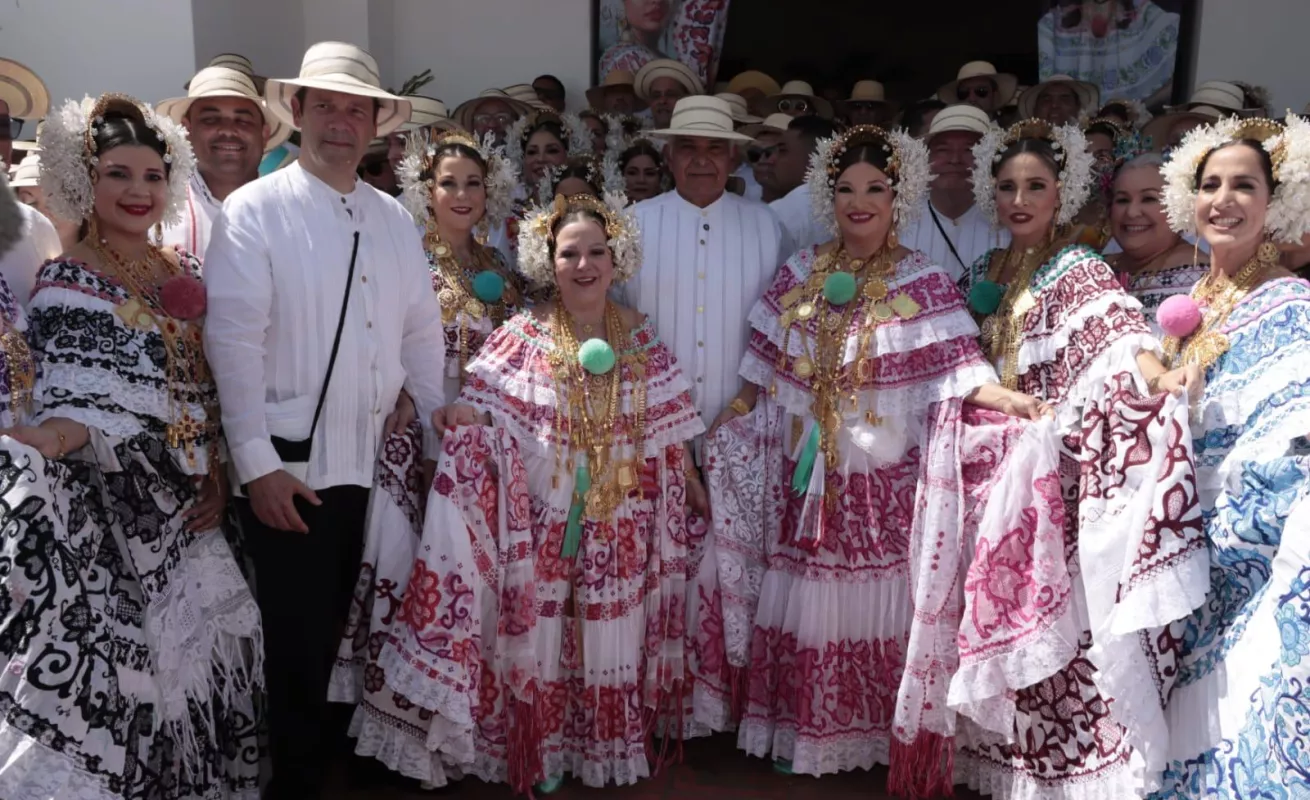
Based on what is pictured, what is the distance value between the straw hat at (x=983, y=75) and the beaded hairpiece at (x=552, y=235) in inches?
136

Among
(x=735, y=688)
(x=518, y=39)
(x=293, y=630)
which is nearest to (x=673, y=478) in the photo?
(x=735, y=688)

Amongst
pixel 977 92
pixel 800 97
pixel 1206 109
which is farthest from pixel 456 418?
pixel 1206 109

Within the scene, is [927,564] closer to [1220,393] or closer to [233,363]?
[1220,393]

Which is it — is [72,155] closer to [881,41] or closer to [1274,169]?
[1274,169]

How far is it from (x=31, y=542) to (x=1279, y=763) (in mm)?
3151

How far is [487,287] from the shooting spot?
12.9ft

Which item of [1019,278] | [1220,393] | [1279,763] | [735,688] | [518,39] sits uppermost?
[518,39]

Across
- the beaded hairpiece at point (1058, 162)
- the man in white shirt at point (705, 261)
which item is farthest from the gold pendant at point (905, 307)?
the man in white shirt at point (705, 261)

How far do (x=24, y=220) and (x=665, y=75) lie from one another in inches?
178

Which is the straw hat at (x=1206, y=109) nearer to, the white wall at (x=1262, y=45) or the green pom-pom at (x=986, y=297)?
the white wall at (x=1262, y=45)

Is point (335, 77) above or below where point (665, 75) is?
below

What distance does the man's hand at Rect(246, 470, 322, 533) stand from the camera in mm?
2994

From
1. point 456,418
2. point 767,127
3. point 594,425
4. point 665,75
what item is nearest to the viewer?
point 456,418

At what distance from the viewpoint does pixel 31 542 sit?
100 inches
